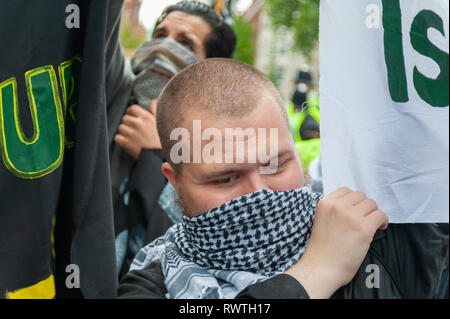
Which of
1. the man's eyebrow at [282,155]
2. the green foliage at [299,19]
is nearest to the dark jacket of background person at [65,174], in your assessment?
the man's eyebrow at [282,155]

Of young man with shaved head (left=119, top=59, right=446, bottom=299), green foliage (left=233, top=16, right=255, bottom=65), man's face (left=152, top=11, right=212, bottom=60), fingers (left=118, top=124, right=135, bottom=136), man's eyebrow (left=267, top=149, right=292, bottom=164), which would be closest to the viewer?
young man with shaved head (left=119, top=59, right=446, bottom=299)

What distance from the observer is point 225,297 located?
1.45 metres

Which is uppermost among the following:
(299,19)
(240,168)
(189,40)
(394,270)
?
(299,19)

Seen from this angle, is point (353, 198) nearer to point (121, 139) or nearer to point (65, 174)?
point (65, 174)

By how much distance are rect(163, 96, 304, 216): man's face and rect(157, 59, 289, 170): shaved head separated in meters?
0.03

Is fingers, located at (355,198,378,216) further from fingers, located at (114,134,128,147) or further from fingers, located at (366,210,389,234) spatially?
fingers, located at (114,134,128,147)

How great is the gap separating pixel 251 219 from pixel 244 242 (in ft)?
0.23

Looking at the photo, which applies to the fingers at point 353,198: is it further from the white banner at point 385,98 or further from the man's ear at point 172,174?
the man's ear at point 172,174

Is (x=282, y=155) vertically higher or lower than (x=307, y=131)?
lower

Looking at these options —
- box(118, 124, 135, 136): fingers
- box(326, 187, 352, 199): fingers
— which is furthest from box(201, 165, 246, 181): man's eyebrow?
box(118, 124, 135, 136): fingers

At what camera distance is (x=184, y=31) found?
114 inches

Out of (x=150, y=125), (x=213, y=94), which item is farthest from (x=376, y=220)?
(x=150, y=125)

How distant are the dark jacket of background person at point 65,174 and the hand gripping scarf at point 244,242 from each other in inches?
12.2

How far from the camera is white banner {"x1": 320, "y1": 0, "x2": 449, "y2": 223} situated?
5.27 feet
